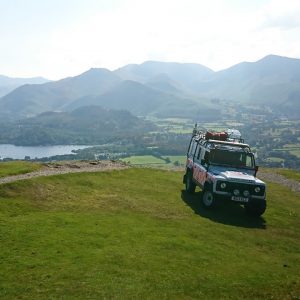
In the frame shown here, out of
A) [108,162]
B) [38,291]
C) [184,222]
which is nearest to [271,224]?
[184,222]

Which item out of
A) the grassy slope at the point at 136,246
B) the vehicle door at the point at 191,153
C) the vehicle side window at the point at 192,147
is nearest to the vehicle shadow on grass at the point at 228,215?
the grassy slope at the point at 136,246

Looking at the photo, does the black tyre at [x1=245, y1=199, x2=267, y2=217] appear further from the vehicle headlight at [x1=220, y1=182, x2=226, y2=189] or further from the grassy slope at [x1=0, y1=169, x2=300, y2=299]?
the vehicle headlight at [x1=220, y1=182, x2=226, y2=189]

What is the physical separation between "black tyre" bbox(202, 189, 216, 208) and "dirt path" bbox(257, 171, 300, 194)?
43.5ft

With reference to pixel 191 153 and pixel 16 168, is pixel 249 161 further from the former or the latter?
pixel 16 168

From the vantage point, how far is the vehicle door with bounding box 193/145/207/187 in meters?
24.9

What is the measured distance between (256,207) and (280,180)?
17782mm

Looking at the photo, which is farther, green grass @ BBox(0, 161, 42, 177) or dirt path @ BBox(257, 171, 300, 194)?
dirt path @ BBox(257, 171, 300, 194)

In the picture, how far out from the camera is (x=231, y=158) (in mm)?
24672

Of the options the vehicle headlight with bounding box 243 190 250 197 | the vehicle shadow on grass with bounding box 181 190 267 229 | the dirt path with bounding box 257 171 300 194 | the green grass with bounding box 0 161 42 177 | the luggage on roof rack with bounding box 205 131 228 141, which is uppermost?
the luggage on roof rack with bounding box 205 131 228 141

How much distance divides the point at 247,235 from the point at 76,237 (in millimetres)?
8043

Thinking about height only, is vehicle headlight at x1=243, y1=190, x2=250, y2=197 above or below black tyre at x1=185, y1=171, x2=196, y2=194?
above

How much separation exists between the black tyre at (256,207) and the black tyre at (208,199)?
1951 millimetres

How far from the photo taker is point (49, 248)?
1546 cm

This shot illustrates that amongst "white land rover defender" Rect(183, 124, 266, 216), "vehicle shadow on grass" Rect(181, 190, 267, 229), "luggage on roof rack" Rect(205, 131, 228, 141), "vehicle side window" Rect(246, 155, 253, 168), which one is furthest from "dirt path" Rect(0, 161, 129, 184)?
"vehicle side window" Rect(246, 155, 253, 168)
